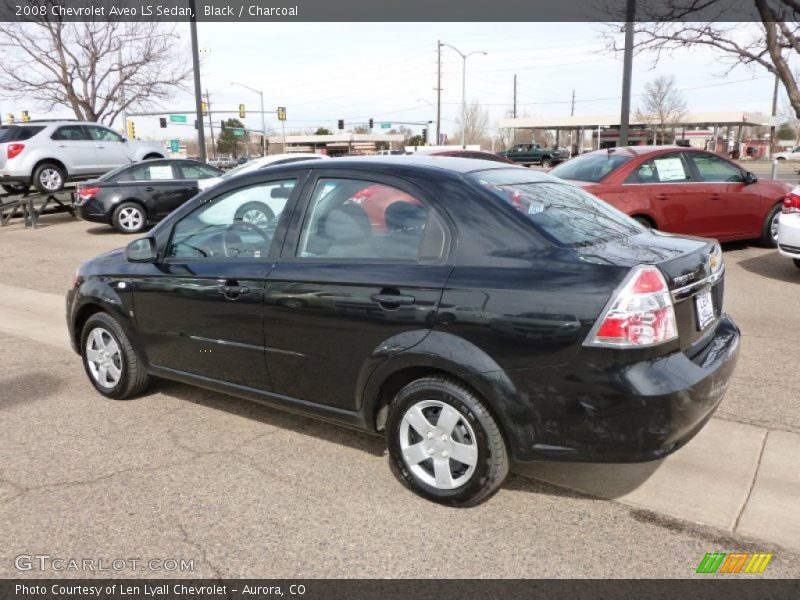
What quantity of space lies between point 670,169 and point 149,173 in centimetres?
1055

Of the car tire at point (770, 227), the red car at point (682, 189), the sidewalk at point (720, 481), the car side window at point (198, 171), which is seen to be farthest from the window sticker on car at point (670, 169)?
the car side window at point (198, 171)

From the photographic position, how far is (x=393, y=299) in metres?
3.12

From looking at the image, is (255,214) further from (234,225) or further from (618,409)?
(618,409)

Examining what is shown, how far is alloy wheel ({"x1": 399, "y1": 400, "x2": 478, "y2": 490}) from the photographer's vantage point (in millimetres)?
3049

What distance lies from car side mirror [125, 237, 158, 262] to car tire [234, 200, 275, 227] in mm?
618

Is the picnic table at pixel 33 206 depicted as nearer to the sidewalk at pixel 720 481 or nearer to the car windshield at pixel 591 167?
the car windshield at pixel 591 167

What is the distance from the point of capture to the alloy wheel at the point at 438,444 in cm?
305

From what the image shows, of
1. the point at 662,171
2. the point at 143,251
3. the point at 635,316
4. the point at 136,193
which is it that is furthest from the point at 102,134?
the point at 635,316

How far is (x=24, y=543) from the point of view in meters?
2.95

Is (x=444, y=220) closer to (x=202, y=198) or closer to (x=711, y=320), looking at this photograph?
(x=711, y=320)

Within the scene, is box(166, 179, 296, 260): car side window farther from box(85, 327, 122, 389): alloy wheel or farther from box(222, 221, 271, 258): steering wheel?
box(85, 327, 122, 389): alloy wheel

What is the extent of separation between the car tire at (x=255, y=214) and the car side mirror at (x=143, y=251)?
2.03 feet
